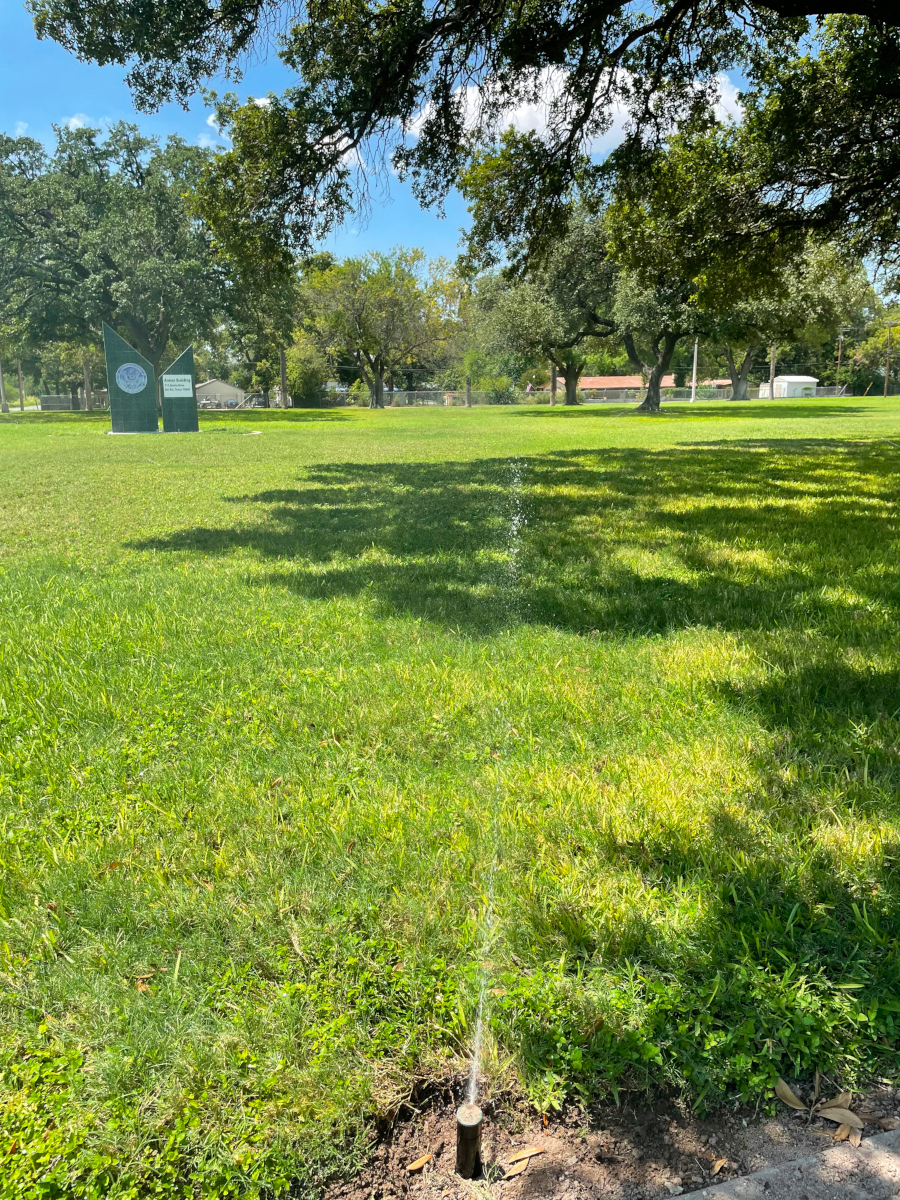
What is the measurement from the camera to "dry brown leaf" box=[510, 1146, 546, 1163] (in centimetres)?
152

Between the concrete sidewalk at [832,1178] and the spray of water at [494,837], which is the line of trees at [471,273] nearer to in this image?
the spray of water at [494,837]

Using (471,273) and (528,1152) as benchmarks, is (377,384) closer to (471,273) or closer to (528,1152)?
(471,273)

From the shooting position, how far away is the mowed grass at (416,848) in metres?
1.66

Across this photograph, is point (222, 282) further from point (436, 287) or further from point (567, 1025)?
point (567, 1025)

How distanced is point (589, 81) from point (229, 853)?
11.2 metres

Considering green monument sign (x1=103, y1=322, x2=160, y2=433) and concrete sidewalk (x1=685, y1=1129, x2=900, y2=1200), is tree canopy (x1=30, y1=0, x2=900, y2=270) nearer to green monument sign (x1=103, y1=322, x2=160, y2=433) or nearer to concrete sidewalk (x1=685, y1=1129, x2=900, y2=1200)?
concrete sidewalk (x1=685, y1=1129, x2=900, y2=1200)

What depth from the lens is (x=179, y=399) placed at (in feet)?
90.5

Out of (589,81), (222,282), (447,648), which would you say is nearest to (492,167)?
(589,81)

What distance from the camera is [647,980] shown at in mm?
1858

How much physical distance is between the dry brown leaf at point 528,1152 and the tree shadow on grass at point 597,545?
3027 mm

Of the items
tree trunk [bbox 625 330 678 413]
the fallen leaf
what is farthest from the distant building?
the fallen leaf

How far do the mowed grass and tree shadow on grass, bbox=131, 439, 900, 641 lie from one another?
0.22 feet

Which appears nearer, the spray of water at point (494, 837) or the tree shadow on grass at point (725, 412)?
the spray of water at point (494, 837)

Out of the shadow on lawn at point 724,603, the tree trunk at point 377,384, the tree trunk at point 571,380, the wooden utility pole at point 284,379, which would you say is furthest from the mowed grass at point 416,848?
the tree trunk at point 377,384
